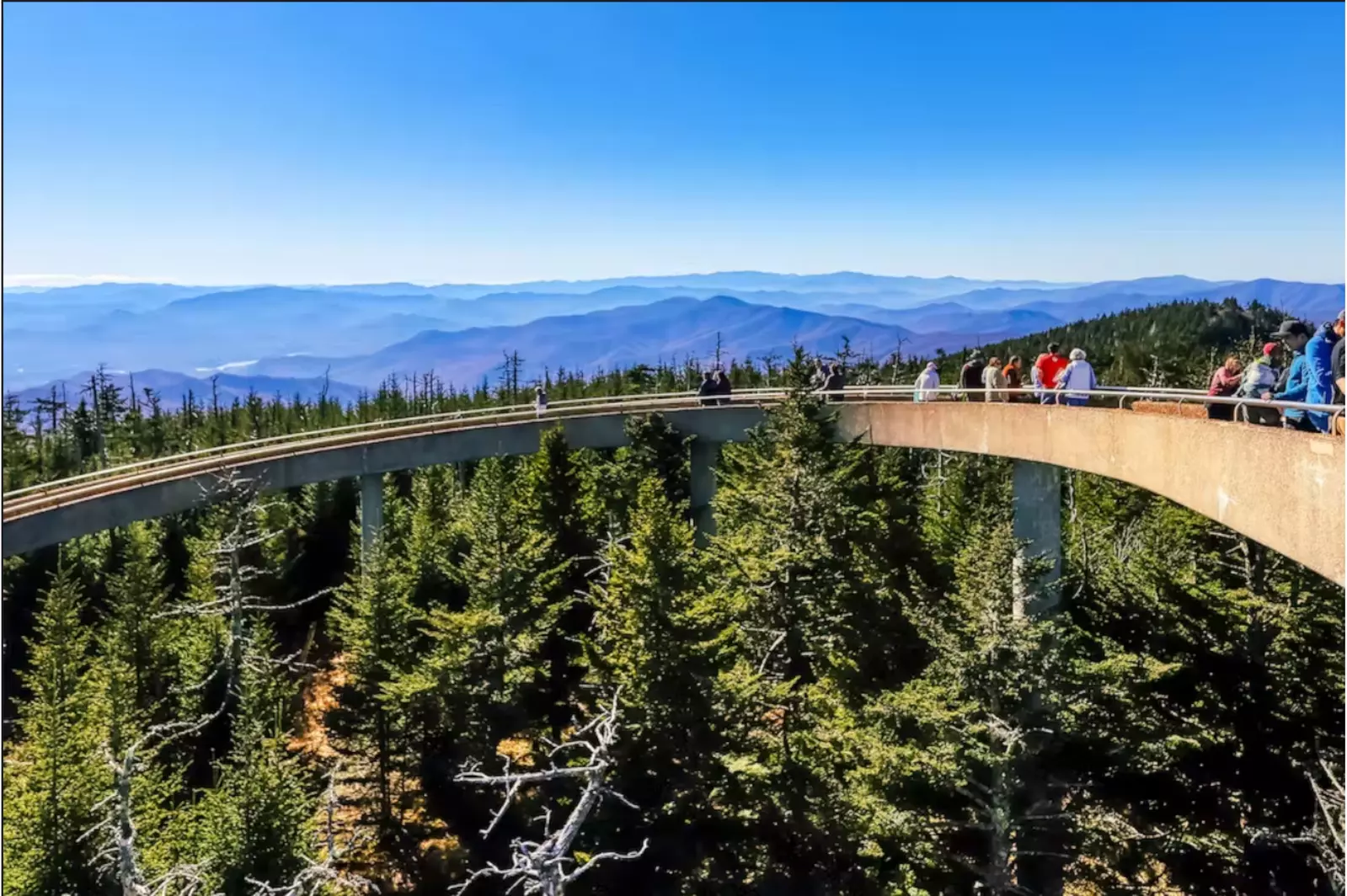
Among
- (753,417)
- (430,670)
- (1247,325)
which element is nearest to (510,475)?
(753,417)

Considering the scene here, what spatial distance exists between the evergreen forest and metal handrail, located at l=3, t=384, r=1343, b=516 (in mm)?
2107

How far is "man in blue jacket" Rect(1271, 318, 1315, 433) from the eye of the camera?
8.92 meters

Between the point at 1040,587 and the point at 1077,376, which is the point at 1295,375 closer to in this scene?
the point at 1077,376

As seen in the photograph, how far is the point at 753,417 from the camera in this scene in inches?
1156

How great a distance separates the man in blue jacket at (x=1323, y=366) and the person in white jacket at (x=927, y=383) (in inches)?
412

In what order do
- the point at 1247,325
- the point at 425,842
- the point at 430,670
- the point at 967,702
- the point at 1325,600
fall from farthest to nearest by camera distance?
the point at 1247,325 < the point at 425,842 < the point at 430,670 < the point at 1325,600 < the point at 967,702

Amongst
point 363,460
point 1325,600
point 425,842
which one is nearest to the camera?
point 1325,600

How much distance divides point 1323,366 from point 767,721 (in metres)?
12.5

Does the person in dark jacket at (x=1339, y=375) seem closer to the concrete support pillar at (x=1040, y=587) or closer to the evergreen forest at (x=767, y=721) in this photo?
the concrete support pillar at (x=1040, y=587)

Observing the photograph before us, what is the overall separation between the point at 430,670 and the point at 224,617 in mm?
12647

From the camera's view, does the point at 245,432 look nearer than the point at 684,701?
No

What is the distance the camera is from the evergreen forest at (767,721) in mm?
14258

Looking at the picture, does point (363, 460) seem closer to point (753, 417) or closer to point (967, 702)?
point (753, 417)

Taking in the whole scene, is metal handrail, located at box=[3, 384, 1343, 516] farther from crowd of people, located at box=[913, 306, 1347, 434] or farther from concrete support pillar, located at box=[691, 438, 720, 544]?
concrete support pillar, located at box=[691, 438, 720, 544]
